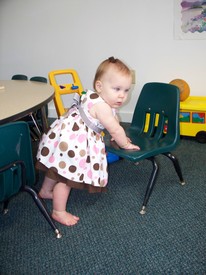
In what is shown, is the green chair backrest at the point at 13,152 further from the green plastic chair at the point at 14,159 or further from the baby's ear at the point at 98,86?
the baby's ear at the point at 98,86

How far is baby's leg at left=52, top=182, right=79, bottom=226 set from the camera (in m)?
1.27

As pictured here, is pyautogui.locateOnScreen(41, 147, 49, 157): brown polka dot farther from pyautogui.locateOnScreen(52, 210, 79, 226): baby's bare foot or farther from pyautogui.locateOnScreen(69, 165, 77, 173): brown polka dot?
pyautogui.locateOnScreen(52, 210, 79, 226): baby's bare foot

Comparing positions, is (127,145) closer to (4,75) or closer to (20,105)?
(20,105)

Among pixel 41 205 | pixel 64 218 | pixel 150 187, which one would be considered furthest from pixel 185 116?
pixel 41 205

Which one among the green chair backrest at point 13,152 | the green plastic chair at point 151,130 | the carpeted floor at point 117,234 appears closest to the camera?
the green chair backrest at point 13,152

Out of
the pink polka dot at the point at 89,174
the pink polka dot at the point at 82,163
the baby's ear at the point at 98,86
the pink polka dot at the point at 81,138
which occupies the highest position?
the baby's ear at the point at 98,86

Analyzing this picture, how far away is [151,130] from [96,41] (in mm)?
1534

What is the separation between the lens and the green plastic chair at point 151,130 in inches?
51.7

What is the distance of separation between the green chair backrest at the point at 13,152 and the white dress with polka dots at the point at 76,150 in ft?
0.71

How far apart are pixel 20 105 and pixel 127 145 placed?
55 cm

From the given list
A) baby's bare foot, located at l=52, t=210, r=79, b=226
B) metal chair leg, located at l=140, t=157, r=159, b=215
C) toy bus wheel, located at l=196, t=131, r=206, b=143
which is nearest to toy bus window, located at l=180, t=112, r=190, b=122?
toy bus wheel, located at l=196, t=131, r=206, b=143

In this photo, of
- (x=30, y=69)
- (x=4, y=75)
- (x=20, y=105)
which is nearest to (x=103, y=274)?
(x=20, y=105)

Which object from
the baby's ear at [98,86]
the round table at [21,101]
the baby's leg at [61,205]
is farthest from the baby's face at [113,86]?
the baby's leg at [61,205]

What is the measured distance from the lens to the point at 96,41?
2.72 m
